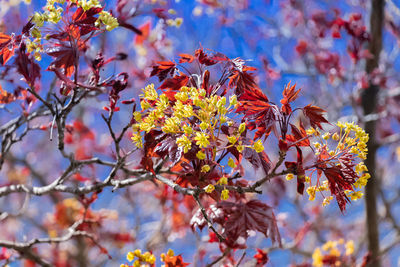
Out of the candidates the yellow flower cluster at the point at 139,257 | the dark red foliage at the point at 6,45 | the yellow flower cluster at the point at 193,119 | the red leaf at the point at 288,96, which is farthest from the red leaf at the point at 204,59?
the yellow flower cluster at the point at 139,257

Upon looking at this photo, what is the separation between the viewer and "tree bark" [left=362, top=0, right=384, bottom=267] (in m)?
3.03

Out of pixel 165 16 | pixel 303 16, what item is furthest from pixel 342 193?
pixel 303 16

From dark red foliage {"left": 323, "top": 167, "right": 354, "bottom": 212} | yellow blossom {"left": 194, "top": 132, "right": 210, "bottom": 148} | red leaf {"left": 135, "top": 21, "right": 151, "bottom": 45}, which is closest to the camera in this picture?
yellow blossom {"left": 194, "top": 132, "right": 210, "bottom": 148}

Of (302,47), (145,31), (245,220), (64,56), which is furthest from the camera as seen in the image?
(302,47)

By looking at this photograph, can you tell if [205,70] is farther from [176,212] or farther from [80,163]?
[176,212]

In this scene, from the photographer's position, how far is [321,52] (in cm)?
440

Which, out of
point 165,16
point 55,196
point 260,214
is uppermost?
point 55,196

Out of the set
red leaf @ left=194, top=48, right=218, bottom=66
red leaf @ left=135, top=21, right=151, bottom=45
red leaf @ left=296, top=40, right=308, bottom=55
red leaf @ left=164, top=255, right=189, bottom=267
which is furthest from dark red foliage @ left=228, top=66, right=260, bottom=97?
red leaf @ left=296, top=40, right=308, bottom=55

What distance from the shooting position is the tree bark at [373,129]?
9.94 ft

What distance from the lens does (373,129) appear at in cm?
333

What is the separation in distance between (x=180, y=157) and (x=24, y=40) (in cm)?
77

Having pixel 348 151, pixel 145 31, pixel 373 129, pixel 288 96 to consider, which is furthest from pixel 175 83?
pixel 145 31

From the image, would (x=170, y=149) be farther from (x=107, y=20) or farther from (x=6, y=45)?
(x=6, y=45)

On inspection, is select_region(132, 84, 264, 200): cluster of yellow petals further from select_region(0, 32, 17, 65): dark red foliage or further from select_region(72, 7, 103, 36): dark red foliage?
select_region(0, 32, 17, 65): dark red foliage
